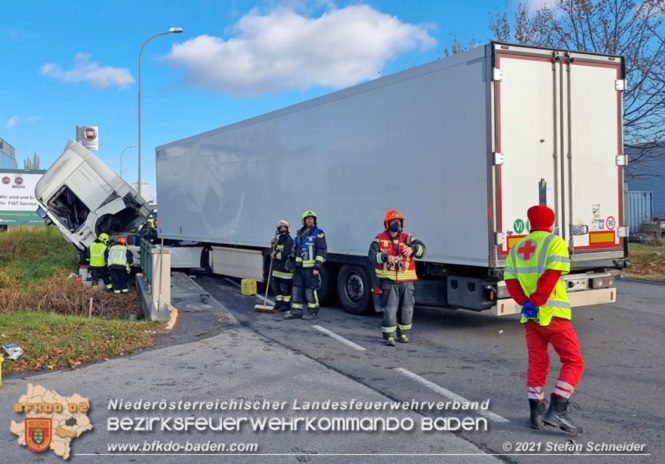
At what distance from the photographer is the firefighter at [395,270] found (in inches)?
293

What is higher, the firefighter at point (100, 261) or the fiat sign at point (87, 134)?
the fiat sign at point (87, 134)

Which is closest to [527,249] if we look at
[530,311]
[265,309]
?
[530,311]

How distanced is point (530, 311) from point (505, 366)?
6.71 feet

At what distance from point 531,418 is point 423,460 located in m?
1.05

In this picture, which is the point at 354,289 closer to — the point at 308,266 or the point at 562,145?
the point at 308,266

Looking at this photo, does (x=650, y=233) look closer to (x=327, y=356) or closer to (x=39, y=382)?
(x=327, y=356)

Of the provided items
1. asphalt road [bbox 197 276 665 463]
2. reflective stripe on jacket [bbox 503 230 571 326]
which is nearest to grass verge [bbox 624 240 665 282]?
asphalt road [bbox 197 276 665 463]

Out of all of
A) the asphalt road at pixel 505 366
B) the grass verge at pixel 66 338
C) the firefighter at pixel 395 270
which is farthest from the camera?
the firefighter at pixel 395 270

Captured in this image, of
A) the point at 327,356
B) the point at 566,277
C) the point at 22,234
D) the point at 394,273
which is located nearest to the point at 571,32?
the point at 566,277

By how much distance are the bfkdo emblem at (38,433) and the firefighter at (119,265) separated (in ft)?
28.5

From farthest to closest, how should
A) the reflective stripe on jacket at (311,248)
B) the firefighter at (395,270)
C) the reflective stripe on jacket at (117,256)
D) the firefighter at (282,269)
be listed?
the reflective stripe on jacket at (117,256)
the firefighter at (282,269)
the reflective stripe on jacket at (311,248)
the firefighter at (395,270)

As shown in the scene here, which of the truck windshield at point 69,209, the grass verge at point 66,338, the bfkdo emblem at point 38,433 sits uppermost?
the truck windshield at point 69,209

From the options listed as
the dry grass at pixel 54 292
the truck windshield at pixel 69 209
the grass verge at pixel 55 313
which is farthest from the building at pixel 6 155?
the truck windshield at pixel 69 209

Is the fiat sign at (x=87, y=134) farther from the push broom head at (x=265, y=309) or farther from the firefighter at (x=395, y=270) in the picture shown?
the firefighter at (x=395, y=270)
